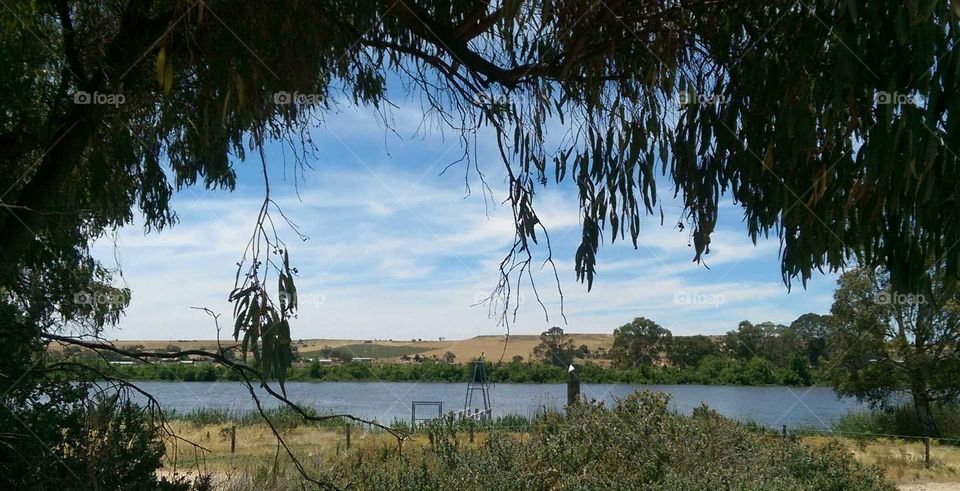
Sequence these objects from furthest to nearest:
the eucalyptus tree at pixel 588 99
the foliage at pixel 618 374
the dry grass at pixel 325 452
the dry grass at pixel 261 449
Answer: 1. the foliage at pixel 618 374
2. the dry grass at pixel 325 452
3. the dry grass at pixel 261 449
4. the eucalyptus tree at pixel 588 99

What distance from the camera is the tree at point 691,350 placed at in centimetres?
2677

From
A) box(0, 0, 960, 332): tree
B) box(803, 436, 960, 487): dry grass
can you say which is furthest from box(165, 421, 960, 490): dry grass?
box(0, 0, 960, 332): tree

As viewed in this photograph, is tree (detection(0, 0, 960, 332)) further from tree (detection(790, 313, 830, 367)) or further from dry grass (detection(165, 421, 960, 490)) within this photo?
tree (detection(790, 313, 830, 367))

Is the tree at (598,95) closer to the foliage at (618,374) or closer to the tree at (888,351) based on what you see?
the tree at (888,351)

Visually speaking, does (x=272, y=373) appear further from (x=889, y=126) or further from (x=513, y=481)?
(x=513, y=481)

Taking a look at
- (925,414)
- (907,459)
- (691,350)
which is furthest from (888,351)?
(691,350)

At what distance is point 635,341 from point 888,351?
21.9 ft

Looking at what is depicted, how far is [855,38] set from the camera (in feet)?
7.38

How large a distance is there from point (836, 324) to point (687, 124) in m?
19.1

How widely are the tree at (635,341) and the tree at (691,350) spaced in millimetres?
5978

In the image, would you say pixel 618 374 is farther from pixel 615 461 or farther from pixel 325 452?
pixel 615 461

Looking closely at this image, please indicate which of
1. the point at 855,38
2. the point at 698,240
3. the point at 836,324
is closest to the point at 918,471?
the point at 836,324

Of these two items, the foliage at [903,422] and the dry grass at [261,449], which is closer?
the dry grass at [261,449]

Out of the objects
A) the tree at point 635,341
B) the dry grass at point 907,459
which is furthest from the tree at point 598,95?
the tree at point 635,341
